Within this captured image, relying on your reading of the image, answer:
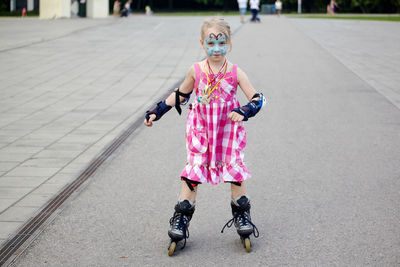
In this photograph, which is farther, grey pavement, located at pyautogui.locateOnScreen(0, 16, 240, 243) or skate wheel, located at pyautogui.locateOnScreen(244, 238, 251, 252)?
grey pavement, located at pyautogui.locateOnScreen(0, 16, 240, 243)

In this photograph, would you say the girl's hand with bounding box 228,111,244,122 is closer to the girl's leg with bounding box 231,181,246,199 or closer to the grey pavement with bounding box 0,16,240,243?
the girl's leg with bounding box 231,181,246,199

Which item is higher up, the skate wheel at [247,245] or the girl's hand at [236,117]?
the girl's hand at [236,117]

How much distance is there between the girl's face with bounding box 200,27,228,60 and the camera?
4.03 meters

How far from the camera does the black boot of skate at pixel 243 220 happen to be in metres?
4.13

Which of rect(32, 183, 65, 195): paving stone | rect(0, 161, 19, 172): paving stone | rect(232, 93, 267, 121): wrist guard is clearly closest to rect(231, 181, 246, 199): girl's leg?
rect(232, 93, 267, 121): wrist guard

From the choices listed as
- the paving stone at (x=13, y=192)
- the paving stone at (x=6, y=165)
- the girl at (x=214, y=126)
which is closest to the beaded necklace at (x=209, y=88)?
the girl at (x=214, y=126)

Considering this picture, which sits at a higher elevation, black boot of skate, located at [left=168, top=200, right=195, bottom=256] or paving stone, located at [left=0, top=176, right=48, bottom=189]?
black boot of skate, located at [left=168, top=200, right=195, bottom=256]

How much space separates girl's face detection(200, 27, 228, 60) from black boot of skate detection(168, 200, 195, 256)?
3.41 feet

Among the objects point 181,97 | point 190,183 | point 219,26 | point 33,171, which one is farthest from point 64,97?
point 219,26

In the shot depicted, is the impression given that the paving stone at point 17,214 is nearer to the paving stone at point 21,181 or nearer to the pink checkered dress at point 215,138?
the paving stone at point 21,181

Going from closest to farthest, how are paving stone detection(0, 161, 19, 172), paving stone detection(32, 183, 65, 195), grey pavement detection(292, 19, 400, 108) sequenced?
paving stone detection(32, 183, 65, 195)
paving stone detection(0, 161, 19, 172)
grey pavement detection(292, 19, 400, 108)

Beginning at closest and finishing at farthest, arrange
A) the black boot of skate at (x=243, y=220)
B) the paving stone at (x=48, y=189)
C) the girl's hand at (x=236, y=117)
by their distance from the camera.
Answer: the girl's hand at (x=236, y=117) → the black boot of skate at (x=243, y=220) → the paving stone at (x=48, y=189)

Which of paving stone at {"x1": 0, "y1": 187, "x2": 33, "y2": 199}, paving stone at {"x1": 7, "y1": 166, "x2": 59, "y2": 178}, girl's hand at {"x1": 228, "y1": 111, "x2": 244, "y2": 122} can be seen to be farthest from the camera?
paving stone at {"x1": 7, "y1": 166, "x2": 59, "y2": 178}

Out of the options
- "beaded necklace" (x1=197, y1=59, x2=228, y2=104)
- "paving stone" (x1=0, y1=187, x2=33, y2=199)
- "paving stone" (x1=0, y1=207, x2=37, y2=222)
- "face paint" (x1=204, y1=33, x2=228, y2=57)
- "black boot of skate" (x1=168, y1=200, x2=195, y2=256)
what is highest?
"face paint" (x1=204, y1=33, x2=228, y2=57)
